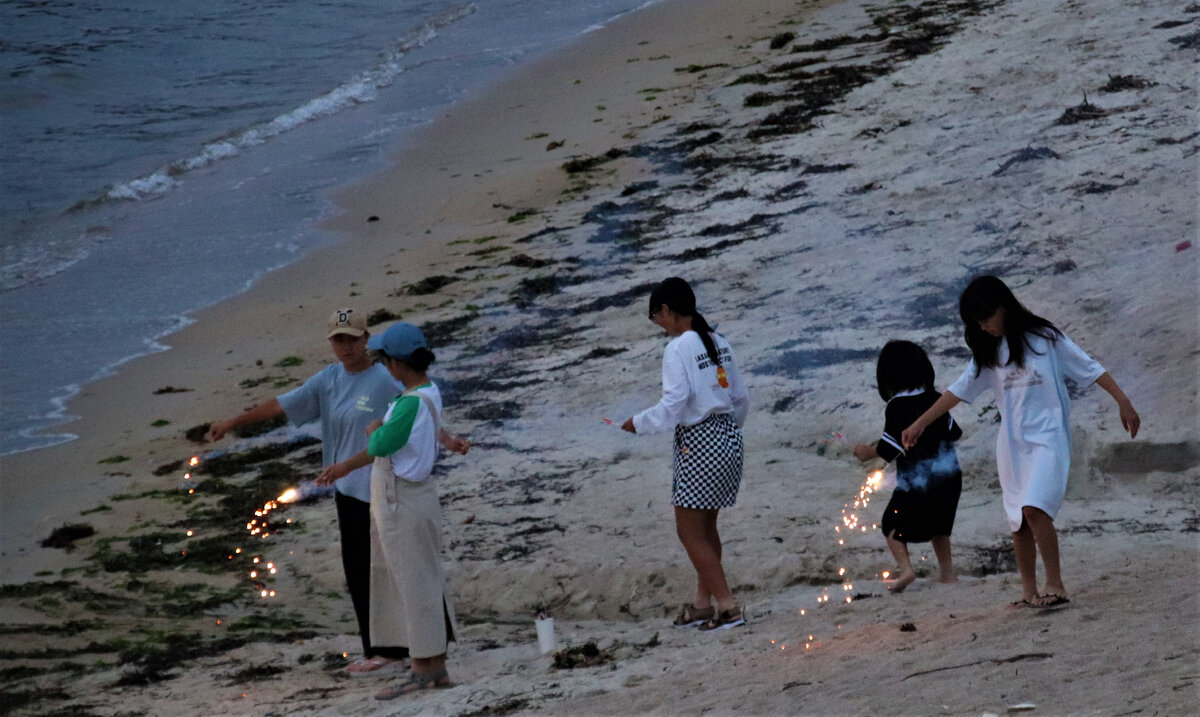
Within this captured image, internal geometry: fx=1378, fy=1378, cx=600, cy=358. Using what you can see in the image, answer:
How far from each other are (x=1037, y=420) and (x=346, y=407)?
3.00 metres

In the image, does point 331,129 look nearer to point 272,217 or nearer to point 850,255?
point 272,217

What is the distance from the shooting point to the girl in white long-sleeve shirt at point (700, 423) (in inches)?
244

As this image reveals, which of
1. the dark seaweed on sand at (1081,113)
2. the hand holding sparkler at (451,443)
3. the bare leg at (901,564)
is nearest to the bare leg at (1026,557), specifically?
the bare leg at (901,564)

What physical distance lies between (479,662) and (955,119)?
29.5ft

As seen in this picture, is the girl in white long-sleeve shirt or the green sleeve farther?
the girl in white long-sleeve shirt

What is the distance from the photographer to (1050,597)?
18.0 feet

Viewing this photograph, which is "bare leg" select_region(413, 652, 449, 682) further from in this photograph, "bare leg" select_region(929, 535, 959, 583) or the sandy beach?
"bare leg" select_region(929, 535, 959, 583)

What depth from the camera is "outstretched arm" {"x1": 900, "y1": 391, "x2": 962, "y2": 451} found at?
5.76 m

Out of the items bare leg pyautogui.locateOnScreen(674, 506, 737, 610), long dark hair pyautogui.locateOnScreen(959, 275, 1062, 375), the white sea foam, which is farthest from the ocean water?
long dark hair pyautogui.locateOnScreen(959, 275, 1062, 375)

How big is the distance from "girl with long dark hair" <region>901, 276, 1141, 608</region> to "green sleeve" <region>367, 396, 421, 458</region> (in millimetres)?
2320

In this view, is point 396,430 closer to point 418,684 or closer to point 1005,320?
point 418,684

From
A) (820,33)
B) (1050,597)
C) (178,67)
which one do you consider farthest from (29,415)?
(178,67)

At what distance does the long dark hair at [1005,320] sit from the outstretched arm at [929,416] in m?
0.20

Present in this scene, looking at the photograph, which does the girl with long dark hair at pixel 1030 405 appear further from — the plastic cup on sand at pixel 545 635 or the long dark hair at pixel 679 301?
the plastic cup on sand at pixel 545 635
